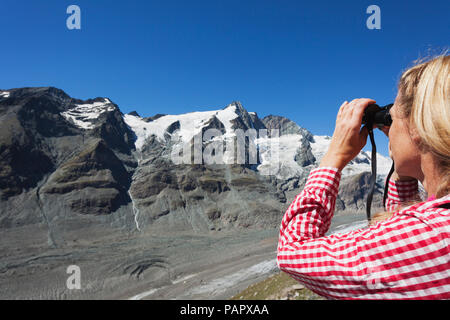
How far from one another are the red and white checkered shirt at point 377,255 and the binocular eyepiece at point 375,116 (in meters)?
0.76

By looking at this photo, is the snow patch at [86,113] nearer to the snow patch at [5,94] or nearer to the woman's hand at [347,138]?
the snow patch at [5,94]

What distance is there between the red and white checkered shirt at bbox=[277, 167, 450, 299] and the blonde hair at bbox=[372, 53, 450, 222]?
28cm

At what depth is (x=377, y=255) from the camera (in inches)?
47.1

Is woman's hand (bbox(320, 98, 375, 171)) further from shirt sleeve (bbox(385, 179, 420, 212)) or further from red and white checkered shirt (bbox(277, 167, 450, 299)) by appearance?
shirt sleeve (bbox(385, 179, 420, 212))

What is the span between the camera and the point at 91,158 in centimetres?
12306

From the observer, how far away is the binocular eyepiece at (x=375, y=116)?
1871 millimetres

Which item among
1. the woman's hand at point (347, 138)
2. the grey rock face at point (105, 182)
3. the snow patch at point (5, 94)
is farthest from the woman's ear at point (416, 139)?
the snow patch at point (5, 94)

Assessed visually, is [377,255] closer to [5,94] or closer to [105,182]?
[105,182]

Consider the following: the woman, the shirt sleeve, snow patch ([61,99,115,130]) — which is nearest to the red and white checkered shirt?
the woman

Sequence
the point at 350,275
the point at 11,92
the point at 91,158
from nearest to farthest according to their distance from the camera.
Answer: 1. the point at 350,275
2. the point at 91,158
3. the point at 11,92

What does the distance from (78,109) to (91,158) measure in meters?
58.2

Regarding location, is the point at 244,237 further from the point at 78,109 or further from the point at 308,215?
the point at 78,109

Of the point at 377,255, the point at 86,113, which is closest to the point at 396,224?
the point at 377,255
